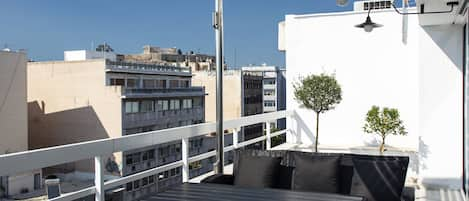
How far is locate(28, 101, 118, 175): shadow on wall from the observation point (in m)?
18.6

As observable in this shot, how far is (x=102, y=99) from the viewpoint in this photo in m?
20.8

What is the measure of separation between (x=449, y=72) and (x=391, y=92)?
260cm

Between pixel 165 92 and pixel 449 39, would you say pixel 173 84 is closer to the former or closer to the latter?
pixel 165 92

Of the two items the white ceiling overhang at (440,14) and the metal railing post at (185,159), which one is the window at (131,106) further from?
the white ceiling overhang at (440,14)

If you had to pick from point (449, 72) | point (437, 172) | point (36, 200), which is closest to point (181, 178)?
point (36, 200)

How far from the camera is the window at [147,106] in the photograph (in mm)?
18719

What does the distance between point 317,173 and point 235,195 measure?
82cm

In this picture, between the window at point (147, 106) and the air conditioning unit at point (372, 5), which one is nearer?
the air conditioning unit at point (372, 5)

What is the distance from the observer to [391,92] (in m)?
7.11

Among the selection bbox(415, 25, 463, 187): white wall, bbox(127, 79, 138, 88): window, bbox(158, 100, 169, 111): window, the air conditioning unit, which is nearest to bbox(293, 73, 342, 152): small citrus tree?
the air conditioning unit

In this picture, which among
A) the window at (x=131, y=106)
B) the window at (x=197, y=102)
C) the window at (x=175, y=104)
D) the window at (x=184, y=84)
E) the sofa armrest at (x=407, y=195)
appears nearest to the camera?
the sofa armrest at (x=407, y=195)

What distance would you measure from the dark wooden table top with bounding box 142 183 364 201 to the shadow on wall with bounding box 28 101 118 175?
1637 cm

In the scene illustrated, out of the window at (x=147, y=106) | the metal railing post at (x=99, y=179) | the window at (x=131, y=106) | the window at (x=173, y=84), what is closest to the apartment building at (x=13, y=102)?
the window at (x=131, y=106)

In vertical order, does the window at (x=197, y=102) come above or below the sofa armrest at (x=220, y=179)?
above
